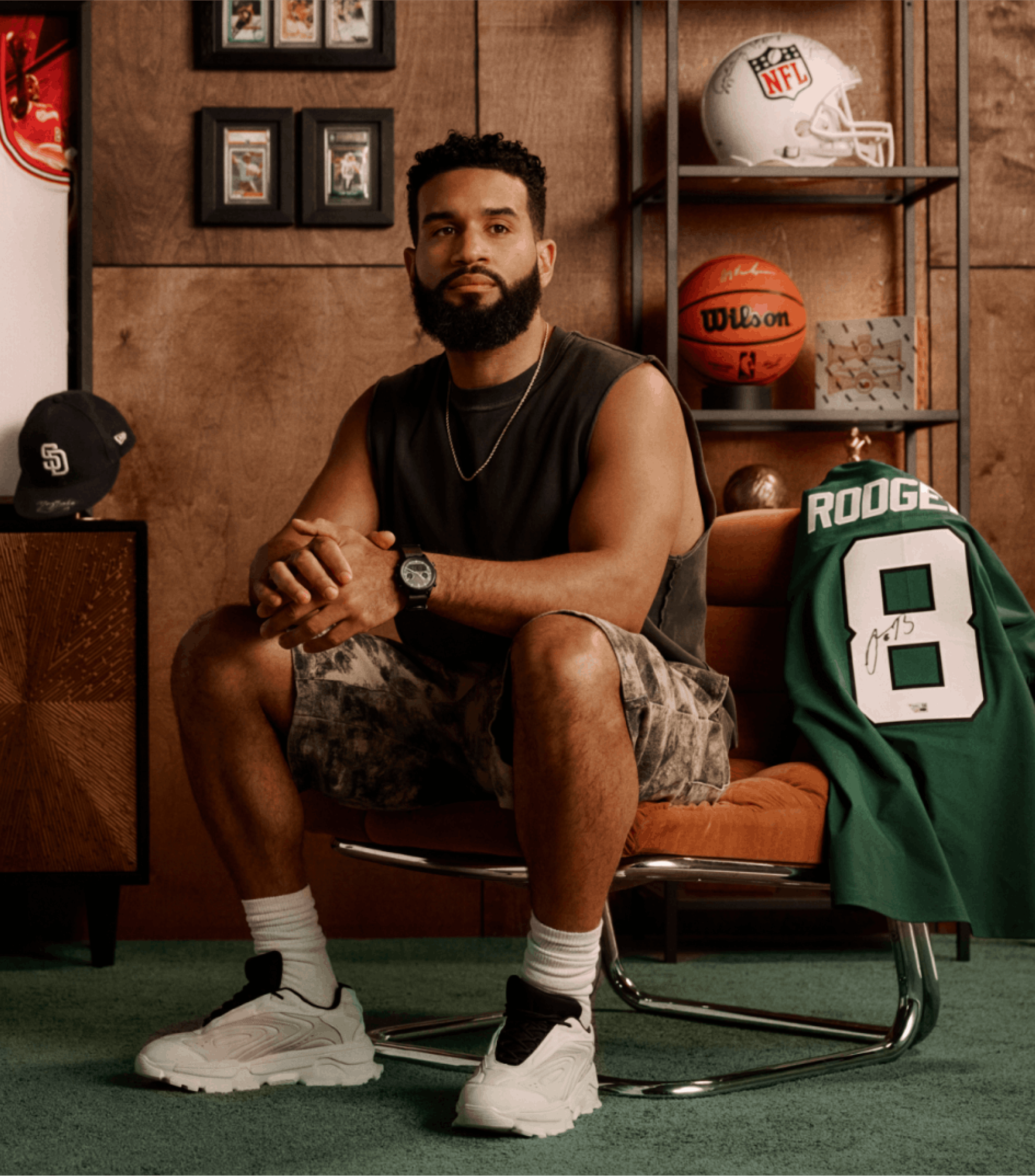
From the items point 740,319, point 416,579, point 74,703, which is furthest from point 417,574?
point 740,319

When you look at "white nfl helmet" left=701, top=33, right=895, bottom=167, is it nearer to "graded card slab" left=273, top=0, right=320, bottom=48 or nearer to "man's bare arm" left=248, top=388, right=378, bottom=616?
"graded card slab" left=273, top=0, right=320, bottom=48

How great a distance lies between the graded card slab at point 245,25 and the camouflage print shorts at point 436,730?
5.41 ft

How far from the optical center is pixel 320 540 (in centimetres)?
146

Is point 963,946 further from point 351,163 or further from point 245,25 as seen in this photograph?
point 245,25

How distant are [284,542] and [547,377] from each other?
0.50m

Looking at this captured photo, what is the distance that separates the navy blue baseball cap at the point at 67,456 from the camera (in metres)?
2.42

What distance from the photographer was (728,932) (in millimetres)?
2639

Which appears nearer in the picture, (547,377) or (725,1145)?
(725,1145)

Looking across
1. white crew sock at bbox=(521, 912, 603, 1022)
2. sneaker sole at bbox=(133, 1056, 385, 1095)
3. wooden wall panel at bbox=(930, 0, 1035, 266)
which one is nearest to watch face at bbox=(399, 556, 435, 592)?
white crew sock at bbox=(521, 912, 603, 1022)

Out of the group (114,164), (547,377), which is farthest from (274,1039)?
(114,164)

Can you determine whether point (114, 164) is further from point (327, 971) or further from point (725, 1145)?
point (725, 1145)

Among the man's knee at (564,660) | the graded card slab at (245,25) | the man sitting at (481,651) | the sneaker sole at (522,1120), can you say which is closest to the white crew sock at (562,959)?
the man sitting at (481,651)

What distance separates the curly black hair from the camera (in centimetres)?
185

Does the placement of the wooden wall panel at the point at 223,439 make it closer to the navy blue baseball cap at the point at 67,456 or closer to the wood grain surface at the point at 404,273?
the wood grain surface at the point at 404,273
